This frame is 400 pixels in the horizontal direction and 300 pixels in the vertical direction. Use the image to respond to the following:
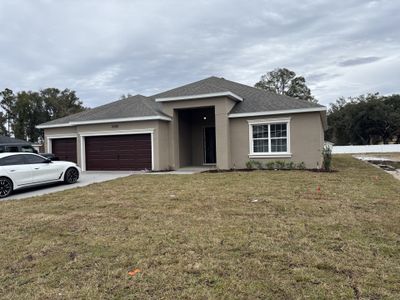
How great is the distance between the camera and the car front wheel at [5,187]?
10.4 metres

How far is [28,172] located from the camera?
37.0 ft

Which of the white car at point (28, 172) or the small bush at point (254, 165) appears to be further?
the small bush at point (254, 165)

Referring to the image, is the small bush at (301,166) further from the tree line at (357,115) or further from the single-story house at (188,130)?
the tree line at (357,115)

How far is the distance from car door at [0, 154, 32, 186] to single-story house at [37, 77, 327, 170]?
700cm

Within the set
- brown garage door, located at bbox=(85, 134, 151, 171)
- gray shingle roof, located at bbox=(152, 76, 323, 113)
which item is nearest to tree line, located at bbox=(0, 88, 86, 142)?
brown garage door, located at bbox=(85, 134, 151, 171)

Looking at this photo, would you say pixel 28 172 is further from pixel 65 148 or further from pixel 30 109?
pixel 30 109

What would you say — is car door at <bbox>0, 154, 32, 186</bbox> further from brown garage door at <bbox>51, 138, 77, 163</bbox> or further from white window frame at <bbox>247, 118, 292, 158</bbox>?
white window frame at <bbox>247, 118, 292, 158</bbox>

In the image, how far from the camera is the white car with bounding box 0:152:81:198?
10539 millimetres

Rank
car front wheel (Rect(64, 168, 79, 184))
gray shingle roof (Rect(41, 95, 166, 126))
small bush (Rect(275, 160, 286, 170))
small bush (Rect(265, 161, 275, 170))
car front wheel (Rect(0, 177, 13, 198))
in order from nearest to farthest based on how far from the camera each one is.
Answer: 1. car front wheel (Rect(0, 177, 13, 198))
2. car front wheel (Rect(64, 168, 79, 184))
3. small bush (Rect(275, 160, 286, 170))
4. small bush (Rect(265, 161, 275, 170))
5. gray shingle roof (Rect(41, 95, 166, 126))

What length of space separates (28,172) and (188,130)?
10549 mm

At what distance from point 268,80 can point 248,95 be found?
40.9m

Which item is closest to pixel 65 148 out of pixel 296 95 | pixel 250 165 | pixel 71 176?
pixel 71 176

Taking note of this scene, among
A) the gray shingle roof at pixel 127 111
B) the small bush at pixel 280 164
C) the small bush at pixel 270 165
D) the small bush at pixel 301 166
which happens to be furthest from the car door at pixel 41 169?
the small bush at pixel 301 166

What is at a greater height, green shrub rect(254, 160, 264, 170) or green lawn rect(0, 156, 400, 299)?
green shrub rect(254, 160, 264, 170)
